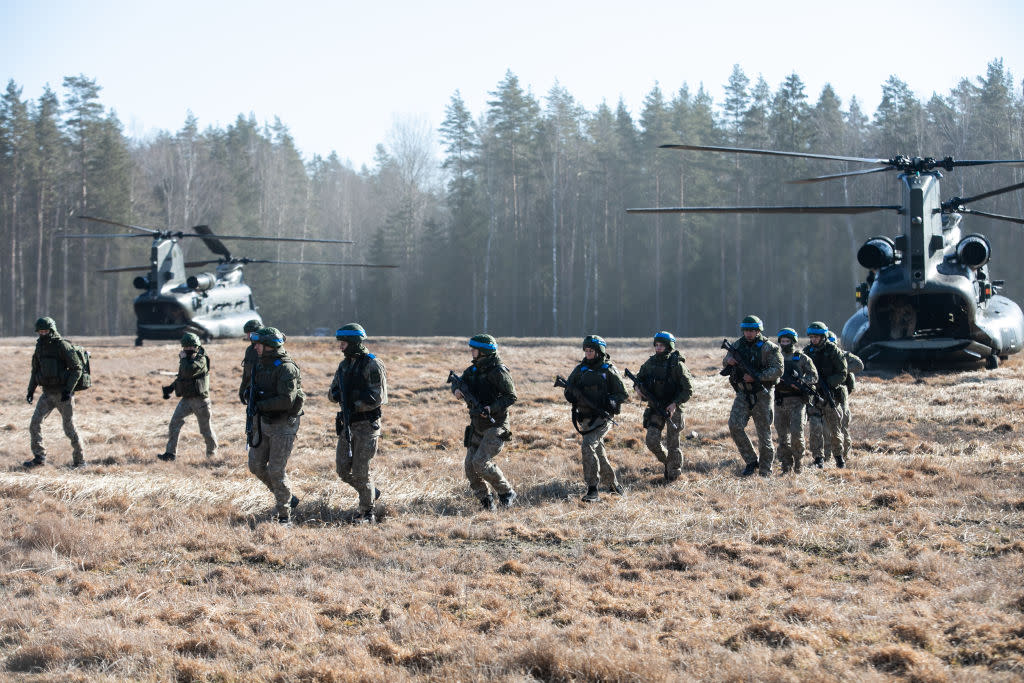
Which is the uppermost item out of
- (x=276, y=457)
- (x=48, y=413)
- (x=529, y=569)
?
(x=48, y=413)

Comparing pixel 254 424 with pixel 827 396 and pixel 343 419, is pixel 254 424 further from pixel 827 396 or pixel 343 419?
pixel 827 396

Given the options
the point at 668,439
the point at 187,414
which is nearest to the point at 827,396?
the point at 668,439

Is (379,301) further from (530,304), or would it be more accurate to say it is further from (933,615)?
(933,615)

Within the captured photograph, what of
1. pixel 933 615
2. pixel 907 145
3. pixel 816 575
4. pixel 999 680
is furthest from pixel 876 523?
pixel 907 145

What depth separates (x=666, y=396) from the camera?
35.1 ft

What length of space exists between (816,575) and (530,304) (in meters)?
49.5

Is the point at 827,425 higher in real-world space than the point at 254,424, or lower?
lower

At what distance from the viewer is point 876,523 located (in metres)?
8.39

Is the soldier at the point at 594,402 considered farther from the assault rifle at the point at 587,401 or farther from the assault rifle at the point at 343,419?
the assault rifle at the point at 343,419

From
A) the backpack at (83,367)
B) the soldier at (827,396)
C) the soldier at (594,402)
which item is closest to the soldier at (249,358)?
the backpack at (83,367)

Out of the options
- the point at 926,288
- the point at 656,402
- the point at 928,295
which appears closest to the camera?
the point at 656,402

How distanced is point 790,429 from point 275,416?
20.3 feet

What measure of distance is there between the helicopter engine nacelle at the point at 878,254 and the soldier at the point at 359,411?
13.7 metres

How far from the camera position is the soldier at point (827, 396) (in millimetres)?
11469
